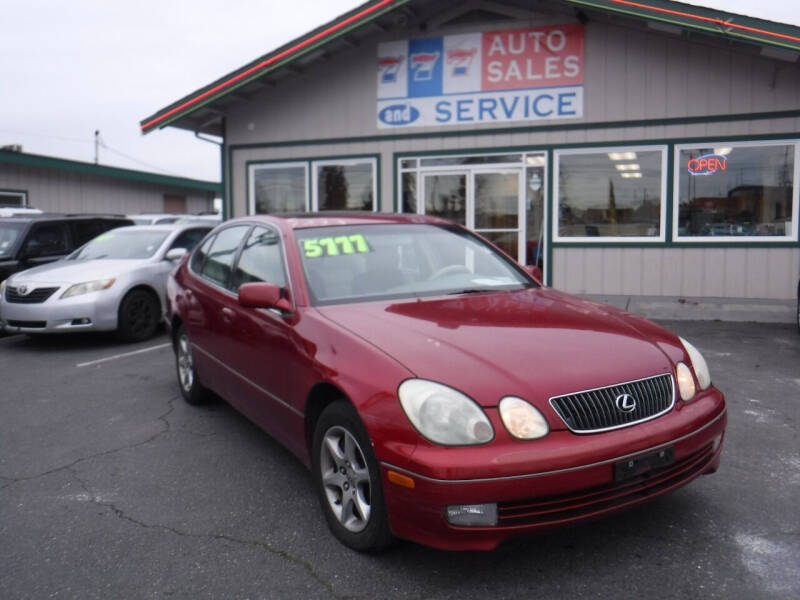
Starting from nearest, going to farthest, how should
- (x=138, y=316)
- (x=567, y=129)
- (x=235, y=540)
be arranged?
(x=235, y=540)
(x=138, y=316)
(x=567, y=129)

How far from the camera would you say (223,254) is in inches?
209

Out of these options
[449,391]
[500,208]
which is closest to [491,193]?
[500,208]

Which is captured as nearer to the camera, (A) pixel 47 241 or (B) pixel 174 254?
(B) pixel 174 254

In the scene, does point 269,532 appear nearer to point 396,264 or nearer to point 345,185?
point 396,264

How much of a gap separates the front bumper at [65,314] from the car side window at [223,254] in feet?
12.2

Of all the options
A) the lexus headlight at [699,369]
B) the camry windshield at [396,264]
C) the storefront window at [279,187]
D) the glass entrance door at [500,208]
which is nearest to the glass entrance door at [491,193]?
the glass entrance door at [500,208]

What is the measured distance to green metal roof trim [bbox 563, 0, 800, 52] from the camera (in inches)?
364

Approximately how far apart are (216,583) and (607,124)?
9852 millimetres

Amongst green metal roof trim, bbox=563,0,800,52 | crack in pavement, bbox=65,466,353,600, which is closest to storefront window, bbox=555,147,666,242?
green metal roof trim, bbox=563,0,800,52

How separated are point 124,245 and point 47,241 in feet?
5.97

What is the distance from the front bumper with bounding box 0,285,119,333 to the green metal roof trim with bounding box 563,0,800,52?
7.79m

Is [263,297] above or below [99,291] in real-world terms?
above

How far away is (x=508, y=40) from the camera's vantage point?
11.6m

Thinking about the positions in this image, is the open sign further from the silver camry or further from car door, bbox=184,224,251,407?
car door, bbox=184,224,251,407
